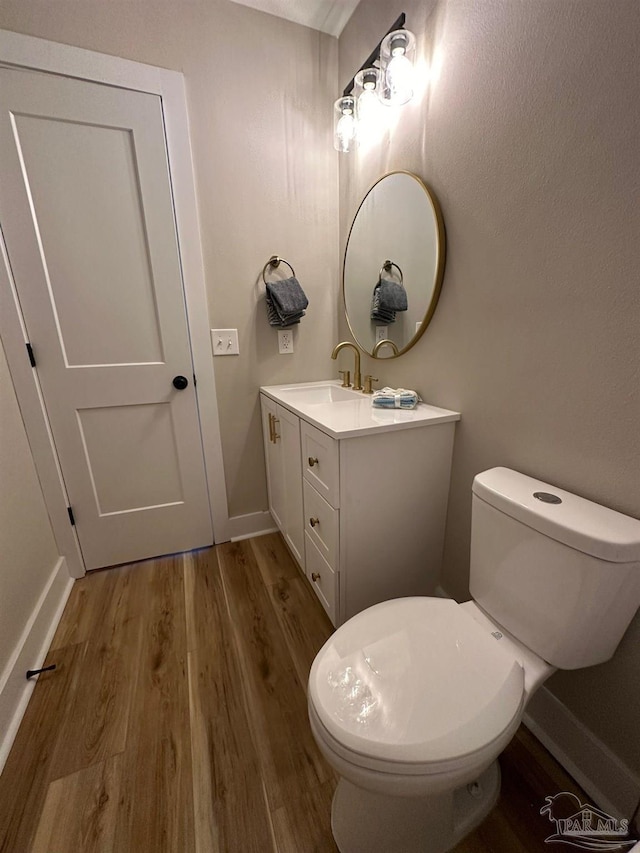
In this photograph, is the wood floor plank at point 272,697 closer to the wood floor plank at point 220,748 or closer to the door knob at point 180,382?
the wood floor plank at point 220,748

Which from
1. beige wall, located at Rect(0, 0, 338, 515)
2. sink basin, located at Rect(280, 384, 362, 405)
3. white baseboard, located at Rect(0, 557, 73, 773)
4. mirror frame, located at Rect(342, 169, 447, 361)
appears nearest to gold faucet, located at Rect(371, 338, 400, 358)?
mirror frame, located at Rect(342, 169, 447, 361)

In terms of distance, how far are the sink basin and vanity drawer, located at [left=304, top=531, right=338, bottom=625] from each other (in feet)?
2.16

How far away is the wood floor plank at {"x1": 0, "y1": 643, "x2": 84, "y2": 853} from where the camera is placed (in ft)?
2.73

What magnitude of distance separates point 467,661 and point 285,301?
154 centimetres

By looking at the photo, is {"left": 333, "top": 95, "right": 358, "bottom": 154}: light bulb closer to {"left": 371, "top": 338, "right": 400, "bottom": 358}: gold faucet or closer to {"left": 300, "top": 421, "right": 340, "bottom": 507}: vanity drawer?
{"left": 371, "top": 338, "right": 400, "bottom": 358}: gold faucet

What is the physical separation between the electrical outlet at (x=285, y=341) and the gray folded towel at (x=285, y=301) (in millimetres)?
83

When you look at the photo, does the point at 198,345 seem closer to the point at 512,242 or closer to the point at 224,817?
the point at 512,242

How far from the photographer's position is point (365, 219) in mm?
1554

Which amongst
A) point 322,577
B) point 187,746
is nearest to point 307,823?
point 187,746

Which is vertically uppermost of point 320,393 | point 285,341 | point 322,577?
point 285,341

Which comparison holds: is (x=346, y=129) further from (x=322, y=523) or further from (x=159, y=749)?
(x=159, y=749)

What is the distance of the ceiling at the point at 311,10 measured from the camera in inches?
55.4

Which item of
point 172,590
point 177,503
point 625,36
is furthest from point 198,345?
point 625,36

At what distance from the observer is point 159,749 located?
3.21 ft
